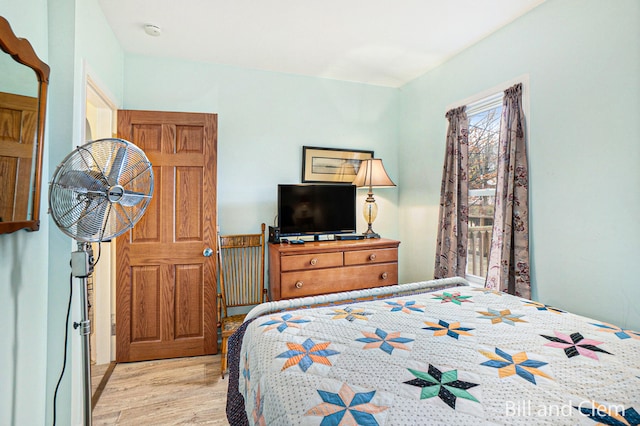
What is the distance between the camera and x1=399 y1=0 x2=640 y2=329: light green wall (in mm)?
1775

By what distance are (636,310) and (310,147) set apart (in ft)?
9.03

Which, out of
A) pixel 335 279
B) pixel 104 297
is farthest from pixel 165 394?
pixel 335 279

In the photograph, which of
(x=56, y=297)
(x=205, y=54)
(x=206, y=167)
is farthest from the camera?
(x=205, y=54)

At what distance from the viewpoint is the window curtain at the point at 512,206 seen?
2291mm

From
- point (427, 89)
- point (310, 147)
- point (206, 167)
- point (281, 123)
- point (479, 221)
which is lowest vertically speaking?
point (479, 221)

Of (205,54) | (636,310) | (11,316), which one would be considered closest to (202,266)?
(11,316)

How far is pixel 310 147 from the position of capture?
11.1 ft

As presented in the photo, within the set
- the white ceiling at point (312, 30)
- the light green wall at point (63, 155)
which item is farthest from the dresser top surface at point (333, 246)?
the white ceiling at point (312, 30)

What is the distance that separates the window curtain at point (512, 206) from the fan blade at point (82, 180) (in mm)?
2541

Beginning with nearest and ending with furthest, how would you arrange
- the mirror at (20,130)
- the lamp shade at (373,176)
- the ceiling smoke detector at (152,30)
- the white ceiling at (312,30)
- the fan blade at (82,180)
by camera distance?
the mirror at (20,130)
the fan blade at (82,180)
the white ceiling at (312,30)
the ceiling smoke detector at (152,30)
the lamp shade at (373,176)

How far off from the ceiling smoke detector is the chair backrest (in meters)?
1.75

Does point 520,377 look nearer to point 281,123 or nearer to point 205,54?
point 281,123

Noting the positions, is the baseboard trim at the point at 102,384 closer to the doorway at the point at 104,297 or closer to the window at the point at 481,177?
the doorway at the point at 104,297

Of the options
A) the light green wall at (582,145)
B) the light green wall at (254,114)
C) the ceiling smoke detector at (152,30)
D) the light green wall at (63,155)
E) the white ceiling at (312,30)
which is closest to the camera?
the light green wall at (63,155)
